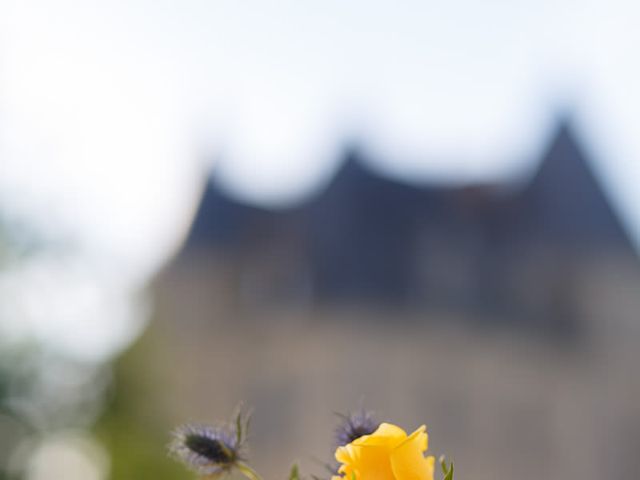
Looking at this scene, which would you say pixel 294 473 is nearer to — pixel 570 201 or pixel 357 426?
pixel 357 426

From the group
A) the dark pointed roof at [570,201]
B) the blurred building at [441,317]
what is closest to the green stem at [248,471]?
the blurred building at [441,317]

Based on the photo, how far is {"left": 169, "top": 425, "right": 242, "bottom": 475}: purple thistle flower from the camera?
1072mm

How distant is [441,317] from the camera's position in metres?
18.4

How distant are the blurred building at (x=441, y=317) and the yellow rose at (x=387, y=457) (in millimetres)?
16452

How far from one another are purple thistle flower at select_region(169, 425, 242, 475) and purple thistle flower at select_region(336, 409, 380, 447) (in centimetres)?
12

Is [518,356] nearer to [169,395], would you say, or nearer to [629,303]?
[629,303]

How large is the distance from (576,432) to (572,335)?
1.88 meters

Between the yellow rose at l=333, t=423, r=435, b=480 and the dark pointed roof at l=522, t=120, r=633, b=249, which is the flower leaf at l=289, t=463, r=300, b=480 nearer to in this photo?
the yellow rose at l=333, t=423, r=435, b=480

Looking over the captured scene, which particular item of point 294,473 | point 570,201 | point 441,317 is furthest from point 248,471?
point 570,201

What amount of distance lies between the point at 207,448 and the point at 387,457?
0.22 meters

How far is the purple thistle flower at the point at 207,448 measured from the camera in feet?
3.52

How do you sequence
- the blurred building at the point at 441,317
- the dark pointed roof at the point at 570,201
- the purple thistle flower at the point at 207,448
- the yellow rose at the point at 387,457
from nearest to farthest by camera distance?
the yellow rose at the point at 387,457 → the purple thistle flower at the point at 207,448 → the blurred building at the point at 441,317 → the dark pointed roof at the point at 570,201

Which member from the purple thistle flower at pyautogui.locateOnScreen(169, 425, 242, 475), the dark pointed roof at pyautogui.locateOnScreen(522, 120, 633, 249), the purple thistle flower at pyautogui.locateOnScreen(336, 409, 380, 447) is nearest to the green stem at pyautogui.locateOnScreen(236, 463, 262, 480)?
the purple thistle flower at pyautogui.locateOnScreen(169, 425, 242, 475)

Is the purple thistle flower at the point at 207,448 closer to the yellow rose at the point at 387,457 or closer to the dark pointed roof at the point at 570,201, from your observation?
the yellow rose at the point at 387,457
